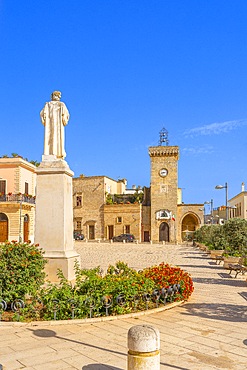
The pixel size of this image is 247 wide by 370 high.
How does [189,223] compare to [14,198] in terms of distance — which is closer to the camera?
[14,198]

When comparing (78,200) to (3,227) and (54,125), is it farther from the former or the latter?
(54,125)

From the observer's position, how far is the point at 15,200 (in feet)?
110

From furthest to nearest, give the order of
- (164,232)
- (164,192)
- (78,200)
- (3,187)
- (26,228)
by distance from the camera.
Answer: (78,200) → (164,192) → (164,232) → (3,187) → (26,228)

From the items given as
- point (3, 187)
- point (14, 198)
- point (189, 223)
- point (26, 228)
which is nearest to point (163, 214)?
point (189, 223)

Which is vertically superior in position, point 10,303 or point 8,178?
point 8,178

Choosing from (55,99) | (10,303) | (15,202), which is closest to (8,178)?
(15,202)

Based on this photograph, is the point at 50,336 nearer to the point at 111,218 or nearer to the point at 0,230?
the point at 0,230

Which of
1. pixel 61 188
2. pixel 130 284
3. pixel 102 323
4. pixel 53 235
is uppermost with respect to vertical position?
pixel 61 188

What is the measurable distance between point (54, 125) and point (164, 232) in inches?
1592

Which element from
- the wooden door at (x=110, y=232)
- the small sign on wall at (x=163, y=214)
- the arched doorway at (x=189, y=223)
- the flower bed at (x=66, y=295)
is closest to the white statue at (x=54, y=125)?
the flower bed at (x=66, y=295)

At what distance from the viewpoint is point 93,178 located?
5228cm

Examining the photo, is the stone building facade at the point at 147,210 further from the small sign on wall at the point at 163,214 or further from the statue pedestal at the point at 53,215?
the statue pedestal at the point at 53,215

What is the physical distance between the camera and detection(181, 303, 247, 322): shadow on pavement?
22.0 ft

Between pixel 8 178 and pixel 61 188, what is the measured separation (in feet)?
92.5
